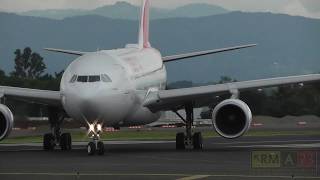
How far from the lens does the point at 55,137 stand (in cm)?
3447

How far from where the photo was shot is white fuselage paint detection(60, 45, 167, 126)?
2825cm

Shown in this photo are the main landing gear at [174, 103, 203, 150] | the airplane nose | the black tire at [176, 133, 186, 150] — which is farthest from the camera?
the black tire at [176, 133, 186, 150]

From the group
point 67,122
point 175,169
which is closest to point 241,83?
point 175,169

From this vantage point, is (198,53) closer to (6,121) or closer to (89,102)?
(89,102)

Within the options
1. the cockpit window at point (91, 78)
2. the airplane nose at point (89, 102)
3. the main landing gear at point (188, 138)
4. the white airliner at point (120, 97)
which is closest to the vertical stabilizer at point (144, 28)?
the white airliner at point (120, 97)

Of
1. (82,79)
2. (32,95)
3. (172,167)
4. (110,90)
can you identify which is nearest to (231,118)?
(110,90)

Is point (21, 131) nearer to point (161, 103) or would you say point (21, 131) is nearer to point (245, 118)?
point (161, 103)

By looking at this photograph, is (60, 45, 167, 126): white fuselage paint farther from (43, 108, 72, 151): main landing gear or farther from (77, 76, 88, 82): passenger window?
(43, 108, 72, 151): main landing gear

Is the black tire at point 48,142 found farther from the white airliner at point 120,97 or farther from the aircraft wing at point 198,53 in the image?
the aircraft wing at point 198,53

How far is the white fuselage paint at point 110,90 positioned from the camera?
92.7 feet

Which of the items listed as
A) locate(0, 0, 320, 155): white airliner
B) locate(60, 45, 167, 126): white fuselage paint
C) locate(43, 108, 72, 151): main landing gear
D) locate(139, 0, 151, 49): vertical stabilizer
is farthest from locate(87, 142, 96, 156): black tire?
locate(139, 0, 151, 49): vertical stabilizer

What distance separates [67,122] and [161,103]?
38.9 meters

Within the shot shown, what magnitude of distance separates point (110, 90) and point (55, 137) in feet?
21.2

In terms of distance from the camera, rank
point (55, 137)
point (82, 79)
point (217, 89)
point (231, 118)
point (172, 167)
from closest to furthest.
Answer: point (172, 167)
point (82, 79)
point (231, 118)
point (217, 89)
point (55, 137)
